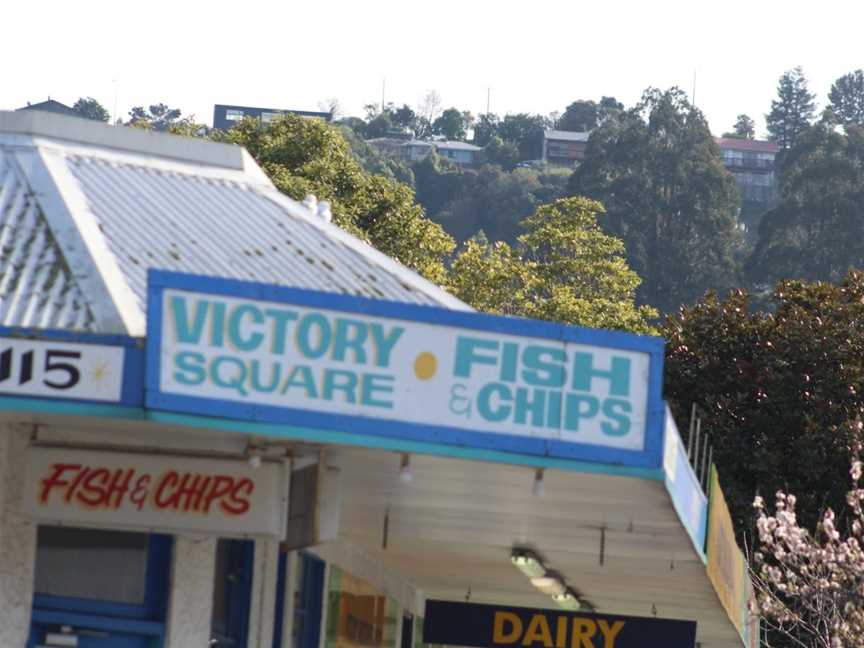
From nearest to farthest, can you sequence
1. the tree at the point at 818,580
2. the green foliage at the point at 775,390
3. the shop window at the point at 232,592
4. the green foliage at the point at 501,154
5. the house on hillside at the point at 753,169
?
the shop window at the point at 232,592
the tree at the point at 818,580
the green foliage at the point at 775,390
the house on hillside at the point at 753,169
the green foliage at the point at 501,154

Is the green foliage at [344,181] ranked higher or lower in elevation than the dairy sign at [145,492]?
higher

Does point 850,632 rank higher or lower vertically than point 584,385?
lower

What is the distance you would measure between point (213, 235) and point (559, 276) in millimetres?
51914

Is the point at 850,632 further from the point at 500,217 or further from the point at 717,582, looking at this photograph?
the point at 500,217

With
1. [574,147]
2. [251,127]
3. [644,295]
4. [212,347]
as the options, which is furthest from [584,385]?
[574,147]

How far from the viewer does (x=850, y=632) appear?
26172 millimetres

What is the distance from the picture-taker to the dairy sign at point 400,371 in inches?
391

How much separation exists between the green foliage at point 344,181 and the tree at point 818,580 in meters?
18.2

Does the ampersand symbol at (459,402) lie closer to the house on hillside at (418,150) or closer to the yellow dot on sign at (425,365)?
the yellow dot on sign at (425,365)

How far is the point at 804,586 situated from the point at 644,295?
80.6m

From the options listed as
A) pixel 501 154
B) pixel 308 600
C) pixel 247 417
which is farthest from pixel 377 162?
pixel 247 417

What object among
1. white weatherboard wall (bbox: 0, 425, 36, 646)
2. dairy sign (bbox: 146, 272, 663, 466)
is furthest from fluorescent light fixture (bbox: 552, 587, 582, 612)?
dairy sign (bbox: 146, 272, 663, 466)

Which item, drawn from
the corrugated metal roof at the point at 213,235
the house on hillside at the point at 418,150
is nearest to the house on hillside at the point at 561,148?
the house on hillside at the point at 418,150

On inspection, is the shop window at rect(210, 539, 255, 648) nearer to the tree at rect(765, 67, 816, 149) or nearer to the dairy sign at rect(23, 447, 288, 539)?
the dairy sign at rect(23, 447, 288, 539)
